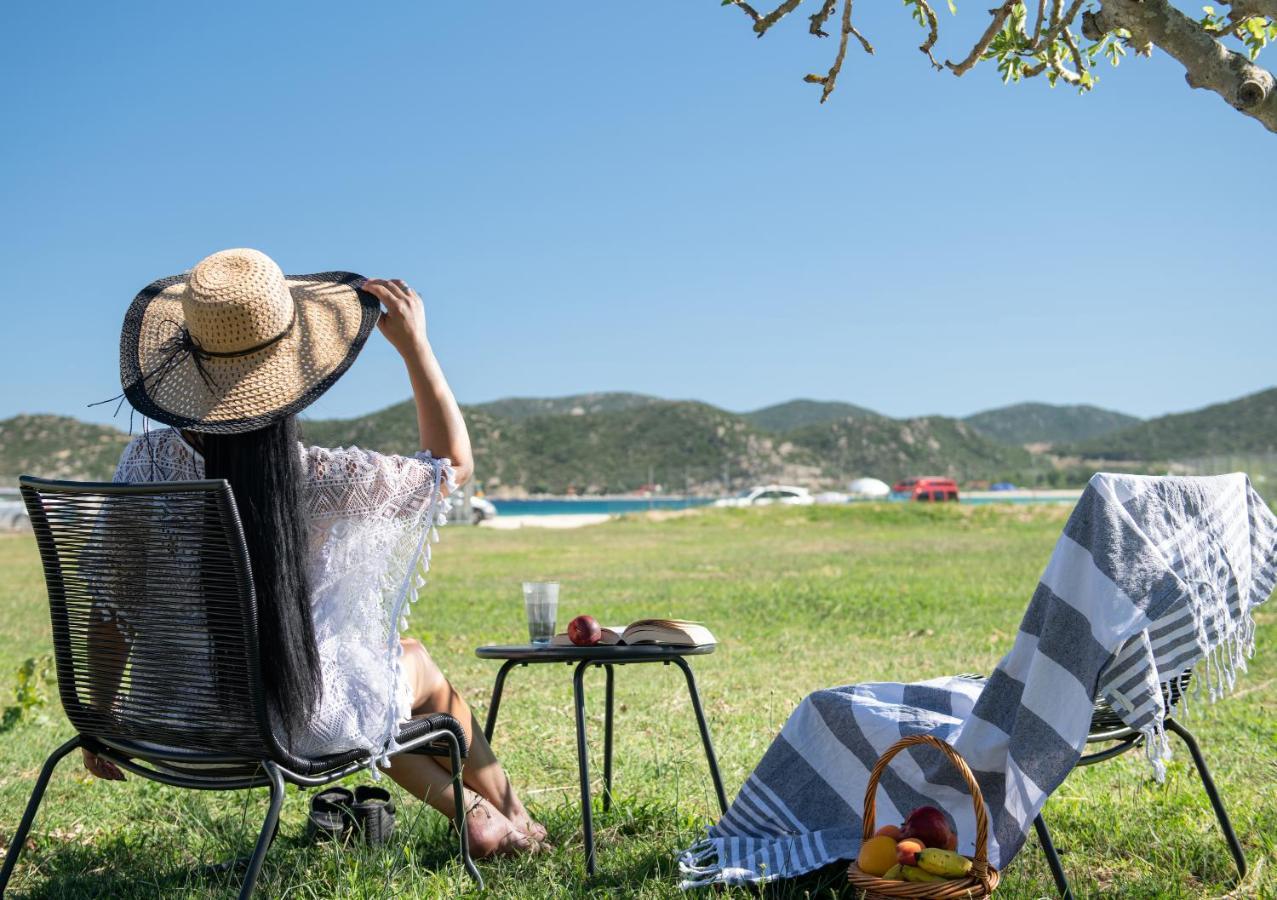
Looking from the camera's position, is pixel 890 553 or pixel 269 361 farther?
pixel 890 553

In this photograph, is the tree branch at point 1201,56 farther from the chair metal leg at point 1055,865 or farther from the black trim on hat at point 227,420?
the black trim on hat at point 227,420

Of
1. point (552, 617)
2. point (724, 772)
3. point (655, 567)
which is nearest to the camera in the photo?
point (552, 617)

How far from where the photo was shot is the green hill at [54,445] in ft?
205

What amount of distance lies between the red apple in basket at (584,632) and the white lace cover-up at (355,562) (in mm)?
526

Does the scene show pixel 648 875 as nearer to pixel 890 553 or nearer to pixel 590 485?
pixel 890 553

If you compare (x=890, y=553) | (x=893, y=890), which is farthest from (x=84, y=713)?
(x=890, y=553)

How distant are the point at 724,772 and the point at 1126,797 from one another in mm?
1467

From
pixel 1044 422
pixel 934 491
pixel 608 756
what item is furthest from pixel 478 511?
pixel 1044 422

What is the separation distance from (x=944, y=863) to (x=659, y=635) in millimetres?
1016

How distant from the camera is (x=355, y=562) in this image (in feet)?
8.85

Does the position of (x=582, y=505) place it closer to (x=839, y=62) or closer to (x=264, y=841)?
(x=839, y=62)

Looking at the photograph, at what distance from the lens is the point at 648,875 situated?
10.0ft

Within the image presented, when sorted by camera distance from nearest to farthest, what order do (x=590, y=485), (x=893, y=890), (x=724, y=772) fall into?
1. (x=893, y=890)
2. (x=724, y=772)
3. (x=590, y=485)

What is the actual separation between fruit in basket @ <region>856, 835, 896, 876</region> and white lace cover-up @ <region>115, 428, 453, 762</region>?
3.59ft
